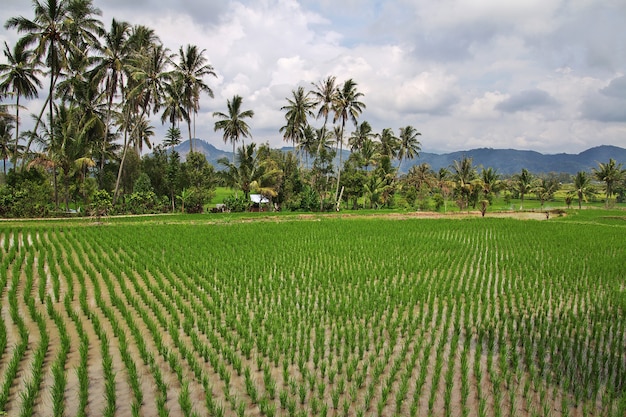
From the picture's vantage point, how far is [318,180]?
35.1 m

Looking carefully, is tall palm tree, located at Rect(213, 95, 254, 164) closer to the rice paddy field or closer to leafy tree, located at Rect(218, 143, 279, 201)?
leafy tree, located at Rect(218, 143, 279, 201)

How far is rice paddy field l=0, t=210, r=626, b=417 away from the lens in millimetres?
3723

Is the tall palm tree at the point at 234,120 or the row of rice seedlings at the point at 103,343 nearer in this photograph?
the row of rice seedlings at the point at 103,343

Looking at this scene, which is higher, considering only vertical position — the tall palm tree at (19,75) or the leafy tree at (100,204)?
the tall palm tree at (19,75)

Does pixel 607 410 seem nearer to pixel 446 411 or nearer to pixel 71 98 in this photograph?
pixel 446 411

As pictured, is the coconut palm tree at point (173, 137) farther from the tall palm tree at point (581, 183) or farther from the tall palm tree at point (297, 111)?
the tall palm tree at point (581, 183)

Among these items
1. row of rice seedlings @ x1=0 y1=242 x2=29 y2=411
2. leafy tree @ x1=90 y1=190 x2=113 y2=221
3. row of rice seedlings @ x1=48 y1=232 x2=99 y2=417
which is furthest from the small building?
row of rice seedlings @ x1=0 y1=242 x2=29 y2=411

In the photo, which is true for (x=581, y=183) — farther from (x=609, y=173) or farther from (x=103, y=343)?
(x=103, y=343)

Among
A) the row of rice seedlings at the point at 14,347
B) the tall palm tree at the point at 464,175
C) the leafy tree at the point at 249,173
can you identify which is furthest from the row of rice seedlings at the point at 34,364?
the tall palm tree at the point at 464,175

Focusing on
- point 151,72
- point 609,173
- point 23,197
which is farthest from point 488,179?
point 23,197

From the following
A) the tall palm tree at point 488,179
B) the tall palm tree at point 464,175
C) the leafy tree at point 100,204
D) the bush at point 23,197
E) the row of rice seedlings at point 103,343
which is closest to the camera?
the row of rice seedlings at point 103,343

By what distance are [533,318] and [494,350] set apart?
5.30ft

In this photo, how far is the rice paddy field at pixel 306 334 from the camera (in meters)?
3.72

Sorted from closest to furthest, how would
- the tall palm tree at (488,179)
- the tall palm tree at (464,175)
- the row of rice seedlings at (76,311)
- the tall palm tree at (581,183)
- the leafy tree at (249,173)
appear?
the row of rice seedlings at (76,311) < the leafy tree at (249,173) < the tall palm tree at (464,175) < the tall palm tree at (488,179) < the tall palm tree at (581,183)
